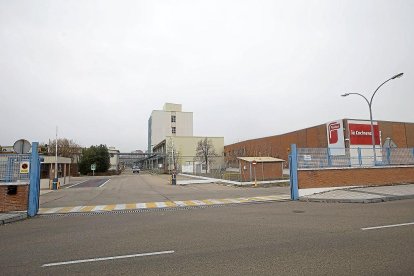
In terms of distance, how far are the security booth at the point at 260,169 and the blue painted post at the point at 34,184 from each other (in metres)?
22.9

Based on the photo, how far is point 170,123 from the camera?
371 ft

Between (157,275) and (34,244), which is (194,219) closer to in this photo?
(34,244)

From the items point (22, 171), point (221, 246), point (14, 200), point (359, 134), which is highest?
point (359, 134)

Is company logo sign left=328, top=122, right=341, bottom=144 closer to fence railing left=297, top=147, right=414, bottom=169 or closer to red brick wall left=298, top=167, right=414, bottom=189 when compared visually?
fence railing left=297, top=147, right=414, bottom=169

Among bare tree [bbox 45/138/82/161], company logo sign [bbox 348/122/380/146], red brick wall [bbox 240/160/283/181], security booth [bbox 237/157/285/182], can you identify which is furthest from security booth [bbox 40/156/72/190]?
company logo sign [bbox 348/122/380/146]

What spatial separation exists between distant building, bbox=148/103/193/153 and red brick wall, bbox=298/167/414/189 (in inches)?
3734

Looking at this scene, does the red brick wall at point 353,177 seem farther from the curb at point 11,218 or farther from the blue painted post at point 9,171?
the blue painted post at point 9,171

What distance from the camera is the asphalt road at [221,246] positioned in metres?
4.82

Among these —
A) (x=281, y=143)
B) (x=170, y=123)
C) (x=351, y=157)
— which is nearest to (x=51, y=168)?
(x=351, y=157)

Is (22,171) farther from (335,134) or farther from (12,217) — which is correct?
(335,134)

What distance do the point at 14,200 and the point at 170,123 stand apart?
100976mm

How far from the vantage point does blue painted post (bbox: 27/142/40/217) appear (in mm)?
12484

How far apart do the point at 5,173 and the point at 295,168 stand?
1510 centimetres

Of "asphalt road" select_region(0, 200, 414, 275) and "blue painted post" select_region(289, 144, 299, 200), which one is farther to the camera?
"blue painted post" select_region(289, 144, 299, 200)
